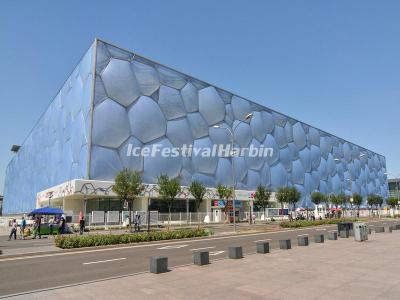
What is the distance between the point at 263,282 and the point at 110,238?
13.5 metres

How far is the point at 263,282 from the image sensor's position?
9266 mm

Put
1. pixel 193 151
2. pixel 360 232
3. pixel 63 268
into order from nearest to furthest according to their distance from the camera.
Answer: pixel 63 268 → pixel 360 232 → pixel 193 151

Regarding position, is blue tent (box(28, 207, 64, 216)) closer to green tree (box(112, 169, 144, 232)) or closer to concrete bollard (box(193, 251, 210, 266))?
green tree (box(112, 169, 144, 232))

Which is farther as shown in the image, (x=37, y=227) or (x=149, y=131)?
(x=149, y=131)

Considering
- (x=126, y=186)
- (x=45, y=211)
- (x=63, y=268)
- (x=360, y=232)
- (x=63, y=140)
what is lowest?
(x=63, y=268)

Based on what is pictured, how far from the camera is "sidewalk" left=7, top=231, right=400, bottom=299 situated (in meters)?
7.98

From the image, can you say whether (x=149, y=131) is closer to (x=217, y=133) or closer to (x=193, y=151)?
(x=193, y=151)

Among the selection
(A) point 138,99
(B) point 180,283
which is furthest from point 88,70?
(B) point 180,283

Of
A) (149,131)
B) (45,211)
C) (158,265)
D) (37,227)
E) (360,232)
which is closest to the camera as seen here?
(158,265)

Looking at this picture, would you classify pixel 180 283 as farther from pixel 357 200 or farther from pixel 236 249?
pixel 357 200

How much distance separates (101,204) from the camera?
45625 millimetres

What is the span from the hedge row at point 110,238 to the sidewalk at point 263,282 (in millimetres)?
9377

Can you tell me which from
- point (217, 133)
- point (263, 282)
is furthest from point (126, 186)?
point (217, 133)

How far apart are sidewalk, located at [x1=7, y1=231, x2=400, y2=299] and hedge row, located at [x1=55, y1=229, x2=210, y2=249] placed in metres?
9.38
